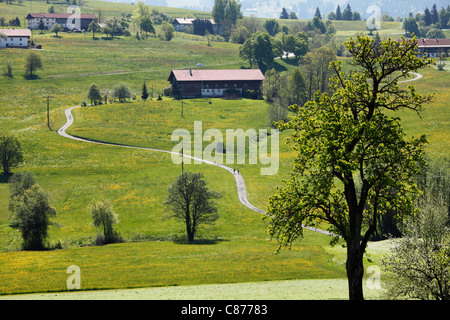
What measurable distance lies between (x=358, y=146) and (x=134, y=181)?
6938 centimetres

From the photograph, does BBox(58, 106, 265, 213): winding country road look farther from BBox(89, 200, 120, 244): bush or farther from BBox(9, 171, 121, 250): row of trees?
BBox(9, 171, 121, 250): row of trees

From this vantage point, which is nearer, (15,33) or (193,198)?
(193,198)

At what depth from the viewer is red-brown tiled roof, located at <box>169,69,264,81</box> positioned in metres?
155

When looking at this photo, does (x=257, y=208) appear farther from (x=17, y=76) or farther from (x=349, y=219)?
(x=17, y=76)

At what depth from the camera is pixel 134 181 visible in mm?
89875

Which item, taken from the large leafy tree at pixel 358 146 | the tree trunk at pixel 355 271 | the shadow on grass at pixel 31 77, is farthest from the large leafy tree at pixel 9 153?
the tree trunk at pixel 355 271

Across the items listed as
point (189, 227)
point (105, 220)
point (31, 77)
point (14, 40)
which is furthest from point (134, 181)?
point (14, 40)

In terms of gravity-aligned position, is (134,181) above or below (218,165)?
below

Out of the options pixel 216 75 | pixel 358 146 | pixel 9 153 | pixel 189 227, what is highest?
pixel 216 75

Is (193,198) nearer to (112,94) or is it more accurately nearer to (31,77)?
(112,94)

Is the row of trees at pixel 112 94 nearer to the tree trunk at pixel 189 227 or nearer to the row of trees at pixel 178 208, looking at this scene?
the row of trees at pixel 178 208

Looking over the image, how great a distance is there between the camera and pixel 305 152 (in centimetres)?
2570

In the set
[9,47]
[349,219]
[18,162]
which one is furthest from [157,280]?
[9,47]

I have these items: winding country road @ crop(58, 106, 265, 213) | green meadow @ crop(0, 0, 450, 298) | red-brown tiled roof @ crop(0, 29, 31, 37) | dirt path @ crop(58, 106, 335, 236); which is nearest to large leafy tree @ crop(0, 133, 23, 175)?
green meadow @ crop(0, 0, 450, 298)
